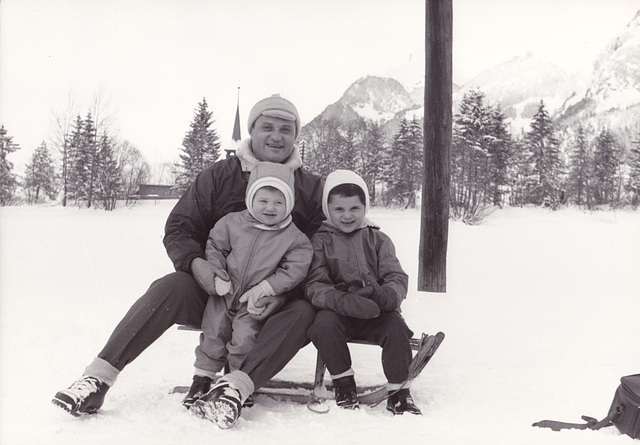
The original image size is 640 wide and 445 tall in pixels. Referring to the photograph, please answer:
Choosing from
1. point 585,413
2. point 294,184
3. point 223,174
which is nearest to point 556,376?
point 585,413

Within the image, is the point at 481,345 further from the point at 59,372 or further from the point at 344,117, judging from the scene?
the point at 344,117

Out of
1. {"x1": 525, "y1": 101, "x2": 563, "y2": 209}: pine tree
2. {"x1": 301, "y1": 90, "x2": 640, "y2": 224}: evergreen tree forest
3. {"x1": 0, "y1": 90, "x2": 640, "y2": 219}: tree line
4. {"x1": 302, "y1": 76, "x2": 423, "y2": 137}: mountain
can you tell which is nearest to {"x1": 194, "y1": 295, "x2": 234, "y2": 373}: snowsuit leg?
{"x1": 302, "y1": 76, "x2": 423, "y2": 137}: mountain

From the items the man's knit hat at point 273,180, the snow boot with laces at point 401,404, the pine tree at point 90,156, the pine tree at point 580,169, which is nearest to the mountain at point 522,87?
the pine tree at point 580,169

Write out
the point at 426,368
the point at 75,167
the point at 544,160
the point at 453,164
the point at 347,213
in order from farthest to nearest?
the point at 544,160
the point at 453,164
the point at 75,167
the point at 426,368
the point at 347,213

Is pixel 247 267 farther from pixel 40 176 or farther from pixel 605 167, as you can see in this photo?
pixel 605 167

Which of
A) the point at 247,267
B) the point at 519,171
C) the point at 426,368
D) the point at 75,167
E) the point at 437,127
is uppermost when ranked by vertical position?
the point at 519,171

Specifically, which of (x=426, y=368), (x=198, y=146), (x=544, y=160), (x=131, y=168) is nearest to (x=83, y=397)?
(x=426, y=368)
